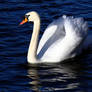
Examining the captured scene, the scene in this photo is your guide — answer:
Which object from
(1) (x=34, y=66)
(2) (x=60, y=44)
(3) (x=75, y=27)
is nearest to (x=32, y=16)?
(2) (x=60, y=44)

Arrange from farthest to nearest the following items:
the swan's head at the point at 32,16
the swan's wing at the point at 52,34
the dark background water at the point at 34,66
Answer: the swan's wing at the point at 52,34, the swan's head at the point at 32,16, the dark background water at the point at 34,66

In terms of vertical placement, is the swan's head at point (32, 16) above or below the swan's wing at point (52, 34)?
above

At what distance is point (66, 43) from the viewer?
13.1 m

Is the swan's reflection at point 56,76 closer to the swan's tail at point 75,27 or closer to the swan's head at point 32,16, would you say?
the swan's tail at point 75,27

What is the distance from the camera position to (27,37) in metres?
14.8

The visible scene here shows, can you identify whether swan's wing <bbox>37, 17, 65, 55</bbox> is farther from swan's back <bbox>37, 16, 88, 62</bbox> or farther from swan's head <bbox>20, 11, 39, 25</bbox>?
swan's head <bbox>20, 11, 39, 25</bbox>

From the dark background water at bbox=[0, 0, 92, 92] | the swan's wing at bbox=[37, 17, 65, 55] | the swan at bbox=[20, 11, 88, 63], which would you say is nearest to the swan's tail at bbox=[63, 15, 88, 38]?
the swan at bbox=[20, 11, 88, 63]

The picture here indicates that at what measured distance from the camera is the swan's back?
515 inches

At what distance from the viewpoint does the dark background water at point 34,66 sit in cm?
1170

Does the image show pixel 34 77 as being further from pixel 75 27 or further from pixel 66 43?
pixel 75 27

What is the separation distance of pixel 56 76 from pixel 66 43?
122 cm

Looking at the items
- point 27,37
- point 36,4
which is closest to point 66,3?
point 36,4

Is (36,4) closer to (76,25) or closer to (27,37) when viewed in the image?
(27,37)

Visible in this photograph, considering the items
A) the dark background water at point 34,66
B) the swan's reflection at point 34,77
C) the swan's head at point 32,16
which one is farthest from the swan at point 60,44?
the swan's reflection at point 34,77
